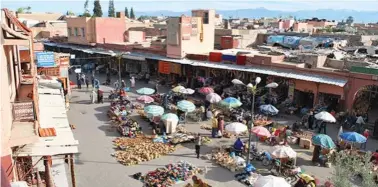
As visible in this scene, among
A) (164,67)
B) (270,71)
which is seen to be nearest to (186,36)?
(164,67)

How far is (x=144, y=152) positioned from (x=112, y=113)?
6.65 meters

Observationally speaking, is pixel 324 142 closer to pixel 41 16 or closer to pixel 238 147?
pixel 238 147

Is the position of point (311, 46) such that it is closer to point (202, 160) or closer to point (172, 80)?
point (172, 80)

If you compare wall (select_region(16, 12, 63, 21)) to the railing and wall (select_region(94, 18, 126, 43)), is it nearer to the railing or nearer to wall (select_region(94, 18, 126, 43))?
wall (select_region(94, 18, 126, 43))

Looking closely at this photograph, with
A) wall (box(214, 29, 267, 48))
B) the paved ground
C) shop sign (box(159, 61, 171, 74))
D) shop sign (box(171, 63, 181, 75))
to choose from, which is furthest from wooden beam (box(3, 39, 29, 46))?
wall (box(214, 29, 267, 48))

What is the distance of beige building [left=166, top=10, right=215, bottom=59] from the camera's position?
→ 30.5 m

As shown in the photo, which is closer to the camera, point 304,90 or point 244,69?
point 304,90

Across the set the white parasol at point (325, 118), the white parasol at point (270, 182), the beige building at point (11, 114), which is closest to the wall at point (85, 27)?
the white parasol at point (325, 118)

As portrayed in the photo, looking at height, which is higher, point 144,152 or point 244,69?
point 244,69

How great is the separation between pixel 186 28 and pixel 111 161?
1759 cm

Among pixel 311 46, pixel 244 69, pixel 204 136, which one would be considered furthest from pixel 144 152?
pixel 311 46

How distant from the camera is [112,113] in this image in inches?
873

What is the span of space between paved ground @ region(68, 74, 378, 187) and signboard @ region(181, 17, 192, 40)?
465 inches

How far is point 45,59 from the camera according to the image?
24.2m
